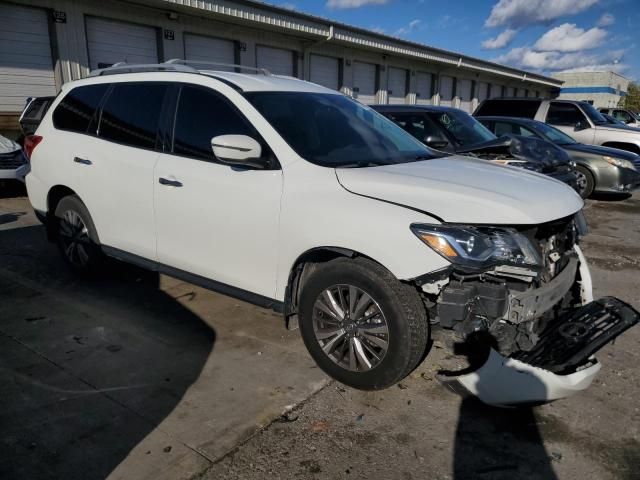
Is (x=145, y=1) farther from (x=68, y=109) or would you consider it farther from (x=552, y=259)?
(x=552, y=259)

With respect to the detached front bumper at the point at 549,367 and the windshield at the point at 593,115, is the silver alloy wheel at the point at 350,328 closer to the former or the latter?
the detached front bumper at the point at 549,367

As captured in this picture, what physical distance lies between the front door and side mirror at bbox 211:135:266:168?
13 cm

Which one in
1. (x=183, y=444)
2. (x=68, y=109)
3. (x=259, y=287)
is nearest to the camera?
(x=183, y=444)

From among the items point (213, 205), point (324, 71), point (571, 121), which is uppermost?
point (324, 71)

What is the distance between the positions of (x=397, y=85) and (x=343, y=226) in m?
20.8

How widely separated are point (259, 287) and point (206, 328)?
87cm

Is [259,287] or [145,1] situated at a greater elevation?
[145,1]

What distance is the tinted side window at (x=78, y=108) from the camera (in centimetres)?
455

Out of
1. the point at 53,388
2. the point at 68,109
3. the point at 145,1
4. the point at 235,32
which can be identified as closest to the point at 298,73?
the point at 235,32

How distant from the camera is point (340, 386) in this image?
3244 millimetres

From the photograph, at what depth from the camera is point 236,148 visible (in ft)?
10.3

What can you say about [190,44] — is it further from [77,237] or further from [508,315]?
[508,315]

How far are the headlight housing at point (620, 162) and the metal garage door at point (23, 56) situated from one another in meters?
11.7

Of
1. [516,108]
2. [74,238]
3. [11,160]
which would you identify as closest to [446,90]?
[516,108]
